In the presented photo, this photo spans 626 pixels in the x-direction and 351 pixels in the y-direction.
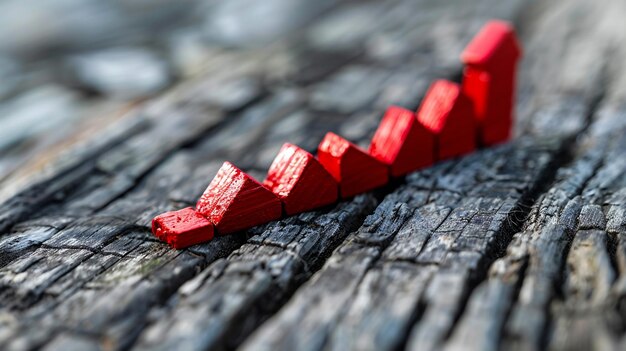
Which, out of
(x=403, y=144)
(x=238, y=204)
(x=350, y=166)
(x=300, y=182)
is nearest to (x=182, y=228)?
(x=238, y=204)

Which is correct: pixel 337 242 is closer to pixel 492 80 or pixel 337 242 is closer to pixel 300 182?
pixel 300 182

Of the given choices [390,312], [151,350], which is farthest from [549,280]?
[151,350]

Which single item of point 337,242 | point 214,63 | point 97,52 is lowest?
point 337,242

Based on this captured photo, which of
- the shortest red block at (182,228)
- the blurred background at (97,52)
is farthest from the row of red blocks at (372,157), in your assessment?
the blurred background at (97,52)

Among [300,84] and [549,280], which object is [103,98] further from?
[549,280]

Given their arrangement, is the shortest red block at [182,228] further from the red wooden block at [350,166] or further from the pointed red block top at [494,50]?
the pointed red block top at [494,50]

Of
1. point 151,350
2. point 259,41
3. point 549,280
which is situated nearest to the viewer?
point 151,350
